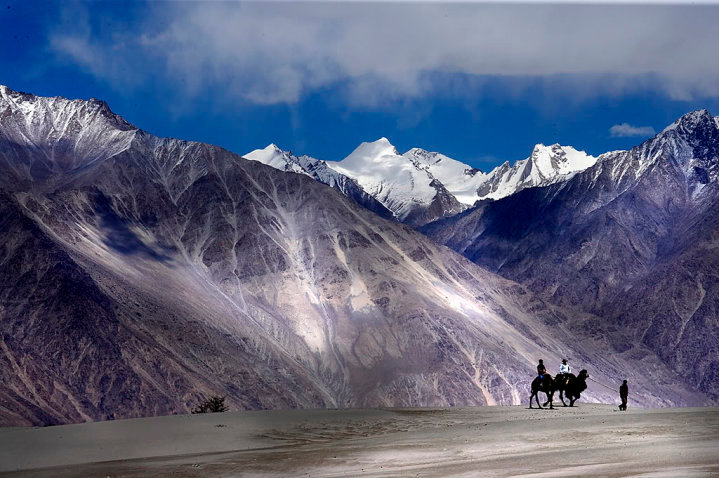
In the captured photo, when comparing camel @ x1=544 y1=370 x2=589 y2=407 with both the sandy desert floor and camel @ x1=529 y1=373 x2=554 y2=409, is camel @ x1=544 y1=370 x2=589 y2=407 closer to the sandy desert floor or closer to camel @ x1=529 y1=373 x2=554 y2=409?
camel @ x1=529 y1=373 x2=554 y2=409

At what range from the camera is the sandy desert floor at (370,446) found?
29297 millimetres

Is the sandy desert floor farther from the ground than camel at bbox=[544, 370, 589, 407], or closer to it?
closer to it

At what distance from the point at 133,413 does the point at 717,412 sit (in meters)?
148

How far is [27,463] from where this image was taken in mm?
34375

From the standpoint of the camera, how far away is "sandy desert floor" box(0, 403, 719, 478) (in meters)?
29.3

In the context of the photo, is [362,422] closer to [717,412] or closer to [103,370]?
[717,412]

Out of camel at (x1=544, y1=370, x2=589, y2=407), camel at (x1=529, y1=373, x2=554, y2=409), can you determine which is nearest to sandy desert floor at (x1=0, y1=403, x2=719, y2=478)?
camel at (x1=529, y1=373, x2=554, y2=409)

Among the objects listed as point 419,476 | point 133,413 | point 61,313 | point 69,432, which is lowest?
point 419,476

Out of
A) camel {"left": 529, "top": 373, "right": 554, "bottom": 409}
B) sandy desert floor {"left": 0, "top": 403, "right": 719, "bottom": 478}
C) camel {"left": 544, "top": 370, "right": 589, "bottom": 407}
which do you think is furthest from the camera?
camel {"left": 544, "top": 370, "right": 589, "bottom": 407}

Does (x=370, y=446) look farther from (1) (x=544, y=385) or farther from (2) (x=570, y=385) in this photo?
(2) (x=570, y=385)

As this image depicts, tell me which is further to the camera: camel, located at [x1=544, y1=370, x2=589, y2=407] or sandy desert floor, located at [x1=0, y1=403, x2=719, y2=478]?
camel, located at [x1=544, y1=370, x2=589, y2=407]

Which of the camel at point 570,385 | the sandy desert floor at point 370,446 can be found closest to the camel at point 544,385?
the camel at point 570,385

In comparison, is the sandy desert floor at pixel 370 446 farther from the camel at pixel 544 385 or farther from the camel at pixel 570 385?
the camel at pixel 570 385

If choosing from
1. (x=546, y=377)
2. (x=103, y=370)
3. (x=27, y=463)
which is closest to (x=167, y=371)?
(x=103, y=370)
